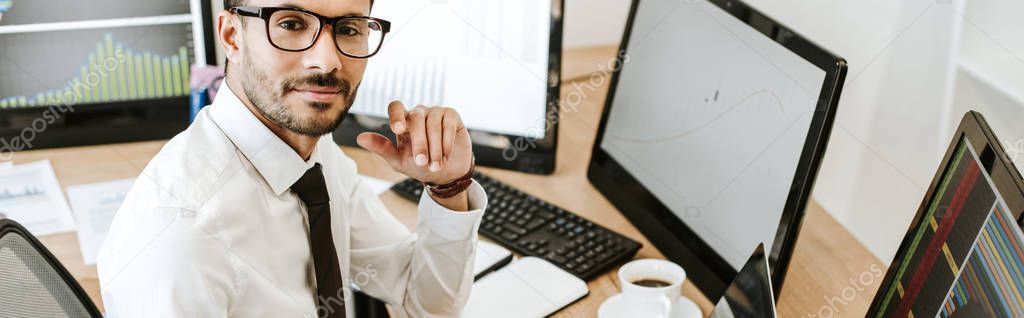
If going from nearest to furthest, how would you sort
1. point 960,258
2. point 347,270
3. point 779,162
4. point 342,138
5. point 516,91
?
point 960,258 → point 779,162 → point 347,270 → point 516,91 → point 342,138

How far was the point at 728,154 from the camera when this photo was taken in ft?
4.33

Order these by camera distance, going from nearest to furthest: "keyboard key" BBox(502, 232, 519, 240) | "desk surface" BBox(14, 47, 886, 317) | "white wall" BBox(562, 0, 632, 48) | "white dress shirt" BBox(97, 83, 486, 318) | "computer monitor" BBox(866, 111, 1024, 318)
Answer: "computer monitor" BBox(866, 111, 1024, 318) → "white dress shirt" BBox(97, 83, 486, 318) → "desk surface" BBox(14, 47, 886, 317) → "keyboard key" BBox(502, 232, 519, 240) → "white wall" BBox(562, 0, 632, 48)

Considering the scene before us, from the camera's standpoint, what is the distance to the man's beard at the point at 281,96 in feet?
3.70

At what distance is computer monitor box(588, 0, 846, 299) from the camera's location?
1184 mm

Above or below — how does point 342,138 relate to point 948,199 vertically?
below

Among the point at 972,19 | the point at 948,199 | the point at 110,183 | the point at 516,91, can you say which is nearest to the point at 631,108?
the point at 516,91

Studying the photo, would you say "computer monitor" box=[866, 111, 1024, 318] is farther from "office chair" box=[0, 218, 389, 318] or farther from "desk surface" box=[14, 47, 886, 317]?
"office chair" box=[0, 218, 389, 318]

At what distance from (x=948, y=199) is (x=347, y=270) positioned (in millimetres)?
781

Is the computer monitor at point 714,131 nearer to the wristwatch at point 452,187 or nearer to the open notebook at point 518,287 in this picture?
the open notebook at point 518,287

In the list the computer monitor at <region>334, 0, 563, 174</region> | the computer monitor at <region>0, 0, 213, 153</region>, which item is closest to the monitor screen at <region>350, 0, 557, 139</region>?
the computer monitor at <region>334, 0, 563, 174</region>

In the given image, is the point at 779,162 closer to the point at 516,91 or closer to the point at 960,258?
the point at 960,258

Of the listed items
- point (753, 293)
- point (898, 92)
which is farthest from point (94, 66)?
point (898, 92)

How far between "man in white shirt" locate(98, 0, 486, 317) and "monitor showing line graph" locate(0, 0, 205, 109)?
0.53 metres

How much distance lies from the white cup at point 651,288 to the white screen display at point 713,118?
82mm
